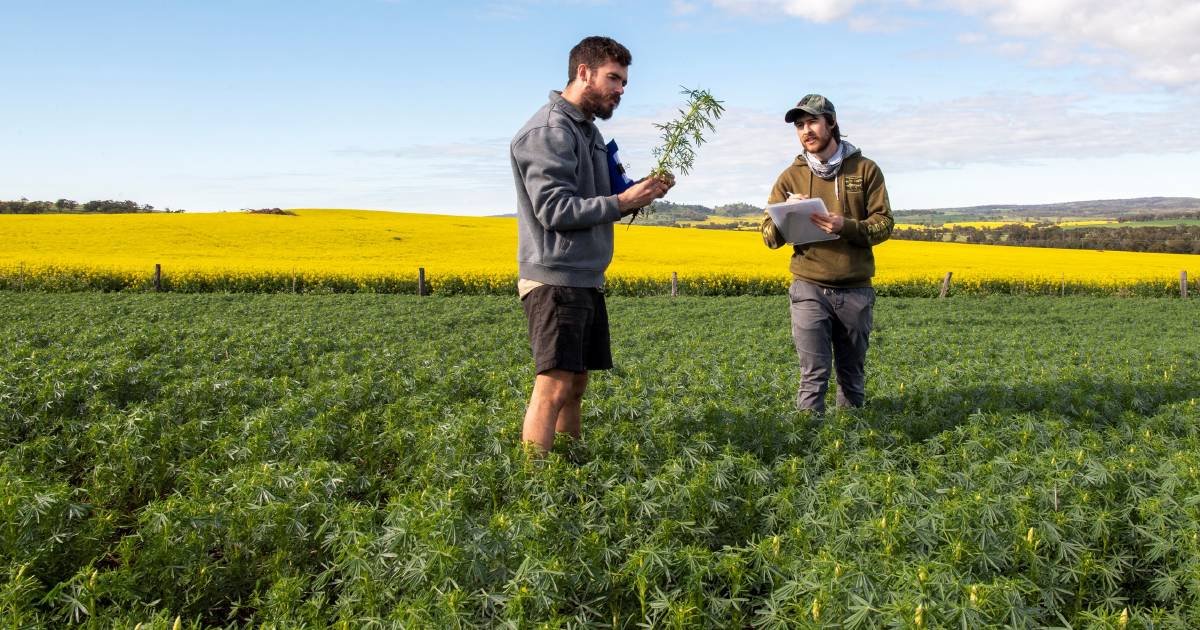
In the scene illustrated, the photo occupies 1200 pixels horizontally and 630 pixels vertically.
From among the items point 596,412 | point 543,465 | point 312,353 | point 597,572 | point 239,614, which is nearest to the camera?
point 597,572

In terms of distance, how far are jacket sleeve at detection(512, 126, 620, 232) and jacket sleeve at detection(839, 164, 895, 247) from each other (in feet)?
6.37

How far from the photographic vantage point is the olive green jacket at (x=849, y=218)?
5176 millimetres

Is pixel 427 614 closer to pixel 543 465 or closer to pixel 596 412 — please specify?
pixel 543 465

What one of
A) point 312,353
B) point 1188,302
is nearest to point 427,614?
point 312,353

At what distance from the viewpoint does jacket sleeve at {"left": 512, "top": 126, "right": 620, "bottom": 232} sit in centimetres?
381

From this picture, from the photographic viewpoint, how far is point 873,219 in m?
5.12

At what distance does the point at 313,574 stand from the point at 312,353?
20.5 ft

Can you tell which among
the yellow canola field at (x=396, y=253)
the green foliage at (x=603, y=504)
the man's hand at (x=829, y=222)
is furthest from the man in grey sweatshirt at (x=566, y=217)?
the yellow canola field at (x=396, y=253)

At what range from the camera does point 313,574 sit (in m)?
3.21

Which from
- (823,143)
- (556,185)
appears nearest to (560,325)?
(556,185)

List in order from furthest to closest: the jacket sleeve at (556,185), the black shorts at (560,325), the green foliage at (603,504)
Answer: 1. the black shorts at (560,325)
2. the jacket sleeve at (556,185)
3. the green foliage at (603,504)

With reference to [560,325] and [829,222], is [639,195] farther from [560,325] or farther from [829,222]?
[829,222]

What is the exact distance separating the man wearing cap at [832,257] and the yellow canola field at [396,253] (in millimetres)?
20009

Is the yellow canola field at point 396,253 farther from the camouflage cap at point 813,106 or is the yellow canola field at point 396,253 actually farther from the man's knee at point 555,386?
the man's knee at point 555,386
